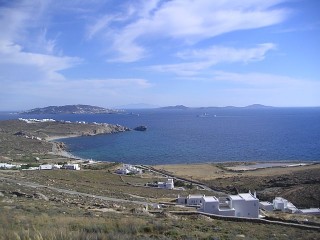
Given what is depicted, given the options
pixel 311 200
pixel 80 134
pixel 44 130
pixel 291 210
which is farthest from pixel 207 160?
pixel 44 130

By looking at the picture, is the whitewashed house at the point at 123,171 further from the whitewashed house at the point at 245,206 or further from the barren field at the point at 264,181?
the whitewashed house at the point at 245,206

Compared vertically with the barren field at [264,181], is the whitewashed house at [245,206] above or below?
above

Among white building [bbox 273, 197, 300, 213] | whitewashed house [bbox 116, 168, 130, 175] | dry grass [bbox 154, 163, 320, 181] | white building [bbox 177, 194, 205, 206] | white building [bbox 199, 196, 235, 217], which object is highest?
white building [bbox 199, 196, 235, 217]

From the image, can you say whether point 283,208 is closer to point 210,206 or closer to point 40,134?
point 210,206

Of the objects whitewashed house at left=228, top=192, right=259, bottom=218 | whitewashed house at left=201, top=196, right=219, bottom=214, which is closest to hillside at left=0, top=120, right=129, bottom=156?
whitewashed house at left=201, top=196, right=219, bottom=214

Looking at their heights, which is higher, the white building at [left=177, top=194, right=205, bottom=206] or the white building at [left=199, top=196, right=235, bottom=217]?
the white building at [left=199, top=196, right=235, bottom=217]

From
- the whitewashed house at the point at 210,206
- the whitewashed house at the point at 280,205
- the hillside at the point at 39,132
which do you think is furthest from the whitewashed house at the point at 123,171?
the hillside at the point at 39,132

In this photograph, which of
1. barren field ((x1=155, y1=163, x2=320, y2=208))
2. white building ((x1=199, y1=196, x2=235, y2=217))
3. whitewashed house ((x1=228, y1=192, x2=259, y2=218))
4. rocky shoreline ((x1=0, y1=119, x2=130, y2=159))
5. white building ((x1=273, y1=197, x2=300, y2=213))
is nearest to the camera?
white building ((x1=199, y1=196, x2=235, y2=217))

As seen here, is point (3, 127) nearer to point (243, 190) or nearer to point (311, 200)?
point (243, 190)

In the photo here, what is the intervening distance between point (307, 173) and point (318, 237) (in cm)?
4294

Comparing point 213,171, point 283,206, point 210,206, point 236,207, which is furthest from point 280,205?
point 213,171

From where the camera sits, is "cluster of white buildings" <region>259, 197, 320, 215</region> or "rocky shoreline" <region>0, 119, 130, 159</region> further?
"rocky shoreline" <region>0, 119, 130, 159</region>

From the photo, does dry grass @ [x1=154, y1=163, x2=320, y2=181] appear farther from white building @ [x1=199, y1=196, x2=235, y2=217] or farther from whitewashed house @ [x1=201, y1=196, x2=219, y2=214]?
whitewashed house @ [x1=201, y1=196, x2=219, y2=214]

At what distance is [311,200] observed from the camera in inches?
1501
